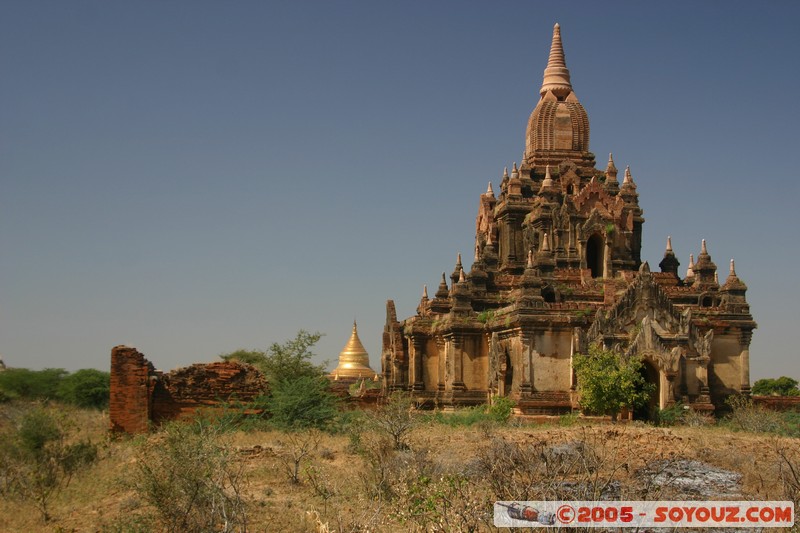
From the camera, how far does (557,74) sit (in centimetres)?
3253

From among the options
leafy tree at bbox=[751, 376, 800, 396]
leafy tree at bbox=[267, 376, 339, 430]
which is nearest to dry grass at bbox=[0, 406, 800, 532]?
leafy tree at bbox=[267, 376, 339, 430]

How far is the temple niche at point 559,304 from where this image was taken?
2408 cm

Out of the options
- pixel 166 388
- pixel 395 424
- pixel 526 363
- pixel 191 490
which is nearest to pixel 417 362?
pixel 526 363

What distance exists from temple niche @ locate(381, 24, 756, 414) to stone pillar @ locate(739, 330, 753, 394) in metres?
0.04

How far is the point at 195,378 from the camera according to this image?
23.1m

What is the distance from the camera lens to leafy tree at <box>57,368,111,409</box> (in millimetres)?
37531

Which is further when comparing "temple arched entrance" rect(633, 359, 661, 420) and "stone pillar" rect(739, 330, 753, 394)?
"stone pillar" rect(739, 330, 753, 394)

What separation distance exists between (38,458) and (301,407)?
20.1 ft

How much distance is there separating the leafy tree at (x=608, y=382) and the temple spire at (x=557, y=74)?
11750 mm

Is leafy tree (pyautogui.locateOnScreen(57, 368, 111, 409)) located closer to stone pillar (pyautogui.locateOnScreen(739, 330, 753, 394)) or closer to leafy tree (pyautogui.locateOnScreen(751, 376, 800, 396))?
stone pillar (pyautogui.locateOnScreen(739, 330, 753, 394))

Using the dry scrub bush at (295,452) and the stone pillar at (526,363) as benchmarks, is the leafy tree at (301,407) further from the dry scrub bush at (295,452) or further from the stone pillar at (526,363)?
the stone pillar at (526,363)

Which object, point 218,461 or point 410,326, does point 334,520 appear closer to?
point 218,461

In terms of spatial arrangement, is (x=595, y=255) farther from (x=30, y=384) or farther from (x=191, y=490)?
(x=30, y=384)

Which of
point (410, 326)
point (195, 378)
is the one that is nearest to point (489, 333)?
point (410, 326)
